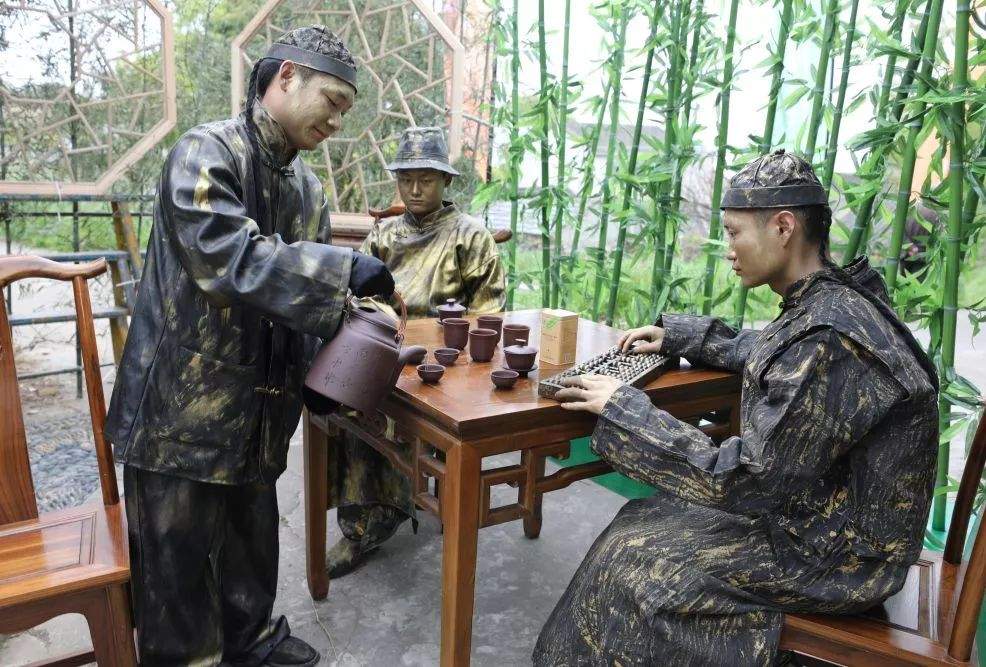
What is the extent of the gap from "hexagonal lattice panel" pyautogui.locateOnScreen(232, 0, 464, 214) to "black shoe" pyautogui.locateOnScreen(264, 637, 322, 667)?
2.41 metres

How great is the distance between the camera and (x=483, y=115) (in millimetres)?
4215

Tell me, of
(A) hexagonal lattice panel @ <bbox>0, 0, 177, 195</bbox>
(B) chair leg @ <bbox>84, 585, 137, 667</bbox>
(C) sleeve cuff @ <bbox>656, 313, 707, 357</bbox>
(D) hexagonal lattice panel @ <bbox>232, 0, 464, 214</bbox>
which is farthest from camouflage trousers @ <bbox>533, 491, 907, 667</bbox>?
(A) hexagonal lattice panel @ <bbox>0, 0, 177, 195</bbox>

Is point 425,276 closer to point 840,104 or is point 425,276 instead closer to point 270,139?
point 270,139

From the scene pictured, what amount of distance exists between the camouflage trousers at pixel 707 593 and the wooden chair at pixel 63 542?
3.45 feet

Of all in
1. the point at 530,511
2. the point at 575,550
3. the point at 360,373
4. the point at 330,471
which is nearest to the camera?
the point at 360,373

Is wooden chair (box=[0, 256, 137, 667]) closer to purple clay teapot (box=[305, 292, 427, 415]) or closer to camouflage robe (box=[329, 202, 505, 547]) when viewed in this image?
purple clay teapot (box=[305, 292, 427, 415])

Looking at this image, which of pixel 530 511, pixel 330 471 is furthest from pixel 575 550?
pixel 530 511

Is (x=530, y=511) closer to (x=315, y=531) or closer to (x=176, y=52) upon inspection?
(x=315, y=531)

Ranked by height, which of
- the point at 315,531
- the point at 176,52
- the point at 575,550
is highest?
the point at 176,52

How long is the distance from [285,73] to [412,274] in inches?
53.1

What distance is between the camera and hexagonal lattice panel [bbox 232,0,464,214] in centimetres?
381

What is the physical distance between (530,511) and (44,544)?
3.66 feet

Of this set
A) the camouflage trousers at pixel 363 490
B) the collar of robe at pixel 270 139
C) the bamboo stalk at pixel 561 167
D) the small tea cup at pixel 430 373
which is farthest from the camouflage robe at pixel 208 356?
the bamboo stalk at pixel 561 167

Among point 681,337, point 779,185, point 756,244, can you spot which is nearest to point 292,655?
point 681,337
